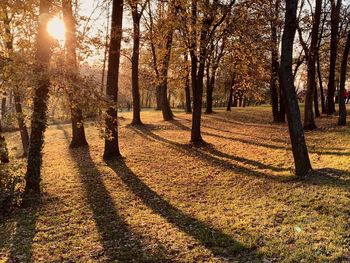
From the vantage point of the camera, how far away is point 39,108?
11.2m

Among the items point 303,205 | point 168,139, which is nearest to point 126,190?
point 303,205

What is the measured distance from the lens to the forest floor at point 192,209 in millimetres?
7320

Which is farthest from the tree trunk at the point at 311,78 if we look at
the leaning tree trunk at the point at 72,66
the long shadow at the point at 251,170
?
the leaning tree trunk at the point at 72,66

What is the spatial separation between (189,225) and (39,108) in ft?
19.3

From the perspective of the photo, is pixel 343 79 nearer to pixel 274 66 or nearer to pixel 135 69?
pixel 274 66

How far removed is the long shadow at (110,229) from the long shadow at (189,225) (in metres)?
0.98

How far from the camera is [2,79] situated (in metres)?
9.70

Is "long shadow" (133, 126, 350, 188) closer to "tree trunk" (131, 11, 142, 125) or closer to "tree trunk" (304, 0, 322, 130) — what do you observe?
"tree trunk" (131, 11, 142, 125)

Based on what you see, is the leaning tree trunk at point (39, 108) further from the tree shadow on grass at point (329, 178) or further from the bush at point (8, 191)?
the tree shadow on grass at point (329, 178)

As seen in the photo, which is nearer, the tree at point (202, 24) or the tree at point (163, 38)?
the tree at point (202, 24)

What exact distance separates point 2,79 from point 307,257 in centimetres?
836

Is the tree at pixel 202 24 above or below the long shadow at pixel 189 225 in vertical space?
above

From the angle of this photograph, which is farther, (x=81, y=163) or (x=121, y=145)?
(x=121, y=145)

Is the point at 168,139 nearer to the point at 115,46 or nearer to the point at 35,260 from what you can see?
the point at 115,46
